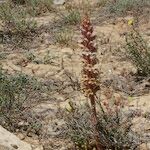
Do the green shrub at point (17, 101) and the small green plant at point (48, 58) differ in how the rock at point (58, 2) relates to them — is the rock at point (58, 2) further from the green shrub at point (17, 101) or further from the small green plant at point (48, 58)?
the green shrub at point (17, 101)

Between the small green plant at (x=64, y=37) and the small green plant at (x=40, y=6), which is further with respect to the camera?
the small green plant at (x=40, y=6)

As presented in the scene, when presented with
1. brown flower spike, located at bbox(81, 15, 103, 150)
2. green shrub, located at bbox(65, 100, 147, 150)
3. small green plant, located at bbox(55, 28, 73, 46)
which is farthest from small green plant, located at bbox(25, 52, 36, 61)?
brown flower spike, located at bbox(81, 15, 103, 150)

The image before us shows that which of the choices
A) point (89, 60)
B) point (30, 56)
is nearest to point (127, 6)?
point (30, 56)

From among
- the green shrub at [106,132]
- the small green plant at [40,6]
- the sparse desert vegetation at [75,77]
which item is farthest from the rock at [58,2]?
the green shrub at [106,132]

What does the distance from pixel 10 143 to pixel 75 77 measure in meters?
1.91

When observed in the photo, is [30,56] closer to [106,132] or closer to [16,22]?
[16,22]

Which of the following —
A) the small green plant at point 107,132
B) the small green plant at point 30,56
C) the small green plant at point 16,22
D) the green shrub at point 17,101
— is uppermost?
the small green plant at point 107,132

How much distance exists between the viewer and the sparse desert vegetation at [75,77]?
381cm

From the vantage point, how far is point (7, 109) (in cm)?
441

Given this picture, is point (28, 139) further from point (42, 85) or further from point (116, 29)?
point (116, 29)

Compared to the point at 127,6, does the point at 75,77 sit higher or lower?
higher

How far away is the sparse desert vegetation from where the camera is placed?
150 inches

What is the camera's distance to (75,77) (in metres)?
5.39

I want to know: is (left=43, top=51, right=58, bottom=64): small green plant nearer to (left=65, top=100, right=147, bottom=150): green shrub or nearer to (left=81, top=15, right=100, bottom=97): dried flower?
(left=65, top=100, right=147, bottom=150): green shrub
